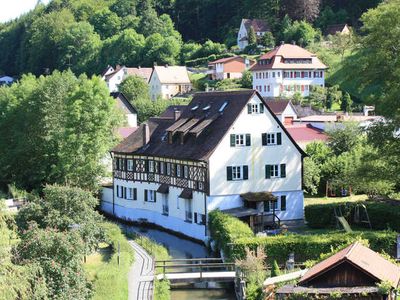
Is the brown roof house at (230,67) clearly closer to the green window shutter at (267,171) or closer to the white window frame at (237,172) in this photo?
the green window shutter at (267,171)

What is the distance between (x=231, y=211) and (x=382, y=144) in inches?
389

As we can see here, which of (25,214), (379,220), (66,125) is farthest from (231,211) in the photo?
(66,125)

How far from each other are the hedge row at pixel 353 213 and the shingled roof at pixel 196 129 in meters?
4.68

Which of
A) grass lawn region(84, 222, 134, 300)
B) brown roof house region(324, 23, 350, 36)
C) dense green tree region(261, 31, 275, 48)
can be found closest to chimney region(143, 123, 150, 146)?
grass lawn region(84, 222, 134, 300)

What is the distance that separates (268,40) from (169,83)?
20702mm

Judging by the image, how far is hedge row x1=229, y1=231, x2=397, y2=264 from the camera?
34.8m

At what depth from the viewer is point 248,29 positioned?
128750 millimetres

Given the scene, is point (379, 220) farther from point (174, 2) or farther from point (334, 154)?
point (174, 2)

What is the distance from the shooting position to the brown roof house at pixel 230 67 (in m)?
113

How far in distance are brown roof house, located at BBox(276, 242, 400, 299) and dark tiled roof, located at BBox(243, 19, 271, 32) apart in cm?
10732

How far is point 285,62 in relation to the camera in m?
100

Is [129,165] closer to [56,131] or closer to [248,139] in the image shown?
[56,131]

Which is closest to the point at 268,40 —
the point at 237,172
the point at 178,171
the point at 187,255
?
the point at 178,171

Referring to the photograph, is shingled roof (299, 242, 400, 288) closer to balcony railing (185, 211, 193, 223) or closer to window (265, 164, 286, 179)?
window (265, 164, 286, 179)
